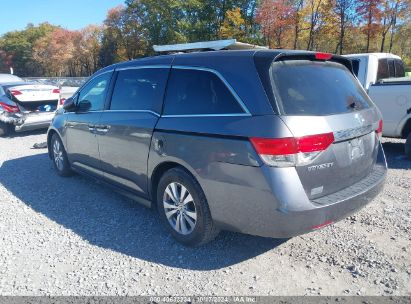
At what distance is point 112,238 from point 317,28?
34.5 m

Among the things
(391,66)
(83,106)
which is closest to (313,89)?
(83,106)

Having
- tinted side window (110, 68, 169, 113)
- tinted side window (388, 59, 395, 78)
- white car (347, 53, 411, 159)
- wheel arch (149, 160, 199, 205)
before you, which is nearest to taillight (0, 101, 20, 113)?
tinted side window (110, 68, 169, 113)

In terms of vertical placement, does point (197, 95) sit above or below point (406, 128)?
above

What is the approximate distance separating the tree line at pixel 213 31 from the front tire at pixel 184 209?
3107cm

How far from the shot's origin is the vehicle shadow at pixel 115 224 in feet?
10.9

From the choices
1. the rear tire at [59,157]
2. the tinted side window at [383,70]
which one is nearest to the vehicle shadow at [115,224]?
the rear tire at [59,157]

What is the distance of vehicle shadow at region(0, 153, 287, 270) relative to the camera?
3.32 meters

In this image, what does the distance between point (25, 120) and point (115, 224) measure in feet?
21.0

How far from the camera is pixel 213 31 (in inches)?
1752

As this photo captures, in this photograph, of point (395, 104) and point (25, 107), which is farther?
point (25, 107)

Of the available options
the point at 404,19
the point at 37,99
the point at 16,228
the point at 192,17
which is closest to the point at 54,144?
the point at 16,228

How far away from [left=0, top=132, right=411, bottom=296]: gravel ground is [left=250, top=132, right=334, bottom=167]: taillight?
1027 mm

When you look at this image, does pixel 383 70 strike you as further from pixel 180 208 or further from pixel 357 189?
pixel 180 208

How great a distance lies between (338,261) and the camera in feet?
10.2
